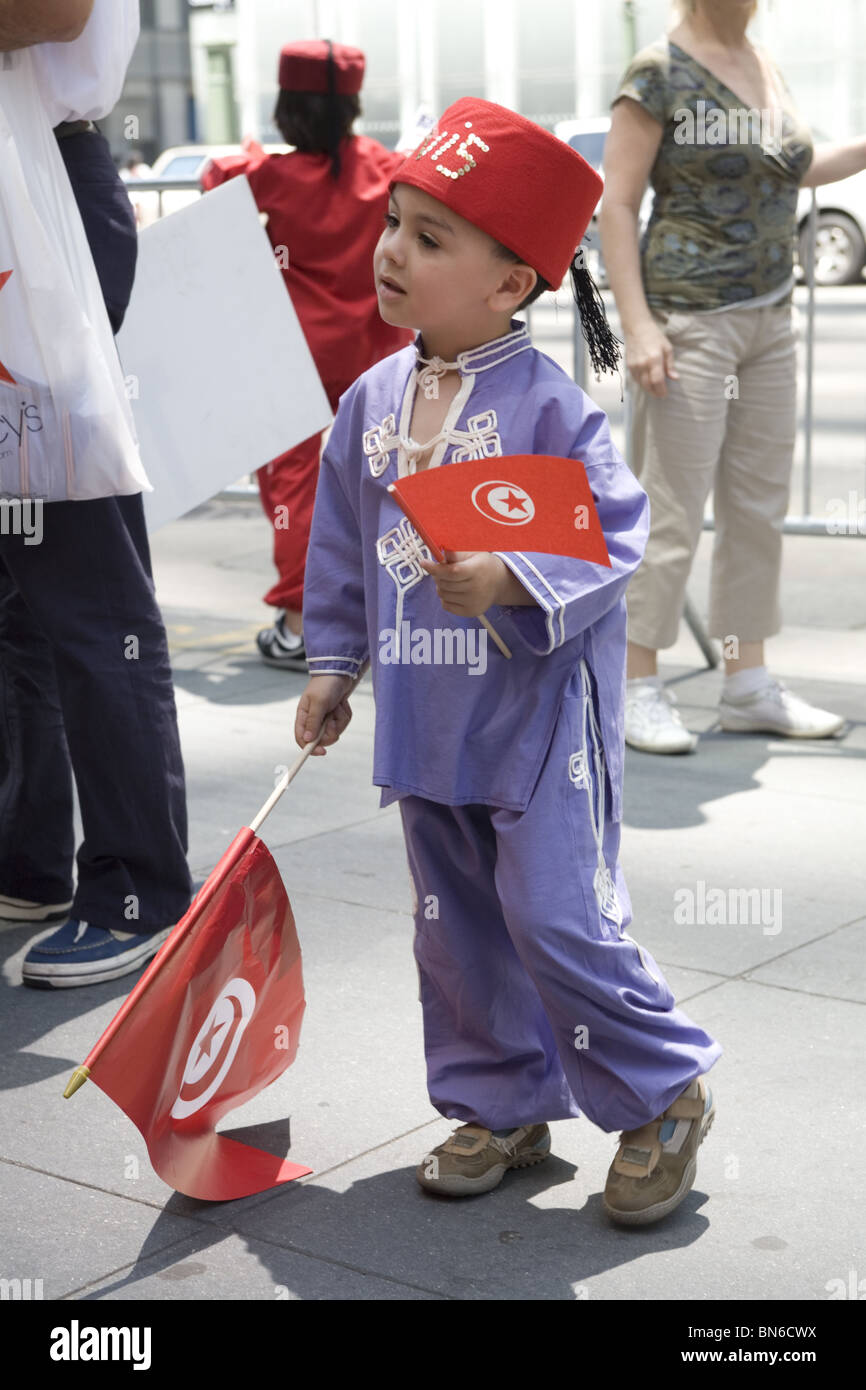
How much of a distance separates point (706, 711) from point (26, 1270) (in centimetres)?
348

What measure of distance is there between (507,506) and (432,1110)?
1155 millimetres

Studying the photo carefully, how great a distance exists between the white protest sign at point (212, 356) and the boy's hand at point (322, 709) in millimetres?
2725

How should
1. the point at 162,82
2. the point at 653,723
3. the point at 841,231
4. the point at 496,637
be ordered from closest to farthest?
the point at 496,637
the point at 653,723
the point at 841,231
the point at 162,82

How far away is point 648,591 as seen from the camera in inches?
202

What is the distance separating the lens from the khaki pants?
495 cm

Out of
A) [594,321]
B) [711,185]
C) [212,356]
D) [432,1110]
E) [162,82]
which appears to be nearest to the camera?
[594,321]

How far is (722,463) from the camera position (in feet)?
17.1

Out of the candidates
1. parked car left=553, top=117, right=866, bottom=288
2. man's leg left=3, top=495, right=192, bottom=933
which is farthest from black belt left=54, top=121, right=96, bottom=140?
parked car left=553, top=117, right=866, bottom=288

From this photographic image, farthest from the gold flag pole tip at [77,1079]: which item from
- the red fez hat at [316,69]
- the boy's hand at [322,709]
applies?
the red fez hat at [316,69]

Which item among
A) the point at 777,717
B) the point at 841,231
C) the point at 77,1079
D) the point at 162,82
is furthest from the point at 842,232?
the point at 162,82

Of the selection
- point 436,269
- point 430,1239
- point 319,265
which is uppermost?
point 436,269

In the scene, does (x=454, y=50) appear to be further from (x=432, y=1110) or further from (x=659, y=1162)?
(x=659, y=1162)

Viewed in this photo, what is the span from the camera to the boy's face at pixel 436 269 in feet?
8.34

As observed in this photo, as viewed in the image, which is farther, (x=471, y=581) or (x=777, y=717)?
(x=777, y=717)
